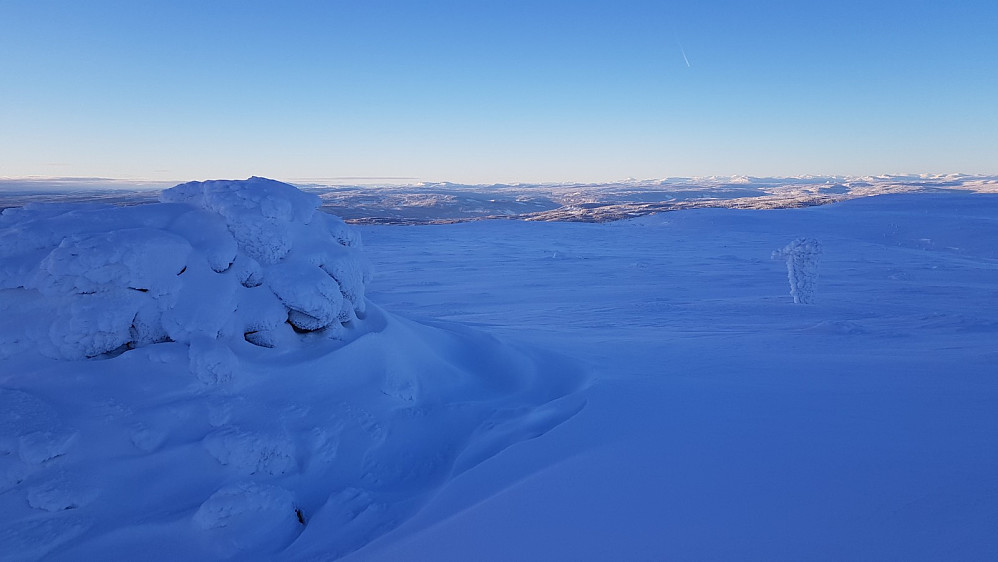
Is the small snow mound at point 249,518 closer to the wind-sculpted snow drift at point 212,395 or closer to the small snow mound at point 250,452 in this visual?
the wind-sculpted snow drift at point 212,395

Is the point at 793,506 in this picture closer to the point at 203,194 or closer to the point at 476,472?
the point at 476,472

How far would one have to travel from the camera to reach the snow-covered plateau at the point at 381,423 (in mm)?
2639

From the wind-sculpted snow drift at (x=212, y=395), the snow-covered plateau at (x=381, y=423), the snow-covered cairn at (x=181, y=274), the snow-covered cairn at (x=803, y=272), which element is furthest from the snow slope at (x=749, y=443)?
the snow-covered cairn at (x=181, y=274)

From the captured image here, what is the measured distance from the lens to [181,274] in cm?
393

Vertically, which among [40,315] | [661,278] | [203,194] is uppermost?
[203,194]

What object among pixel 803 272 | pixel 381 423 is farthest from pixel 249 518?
pixel 803 272

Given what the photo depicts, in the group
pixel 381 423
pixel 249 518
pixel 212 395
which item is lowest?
pixel 249 518

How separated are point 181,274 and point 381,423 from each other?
1860 millimetres

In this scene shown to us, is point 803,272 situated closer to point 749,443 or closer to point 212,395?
point 749,443

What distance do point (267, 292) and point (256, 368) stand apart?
73 cm

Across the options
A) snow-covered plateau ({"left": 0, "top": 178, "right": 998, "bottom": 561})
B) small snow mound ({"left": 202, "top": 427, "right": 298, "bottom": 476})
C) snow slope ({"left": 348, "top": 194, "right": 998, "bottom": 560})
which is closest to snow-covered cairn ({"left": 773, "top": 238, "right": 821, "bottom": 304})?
snow slope ({"left": 348, "top": 194, "right": 998, "bottom": 560})

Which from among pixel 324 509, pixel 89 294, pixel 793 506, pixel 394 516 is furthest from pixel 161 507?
pixel 793 506

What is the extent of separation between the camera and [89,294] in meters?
3.58

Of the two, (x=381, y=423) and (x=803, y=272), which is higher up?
(x=803, y=272)
